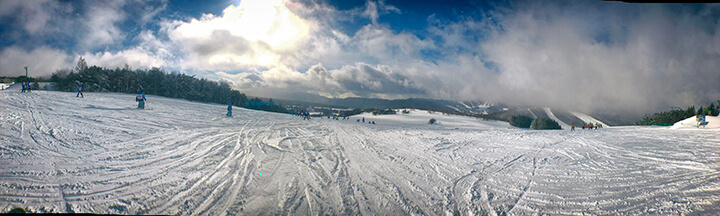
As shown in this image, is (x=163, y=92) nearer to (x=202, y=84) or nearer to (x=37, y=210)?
(x=202, y=84)

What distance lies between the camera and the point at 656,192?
12.6ft

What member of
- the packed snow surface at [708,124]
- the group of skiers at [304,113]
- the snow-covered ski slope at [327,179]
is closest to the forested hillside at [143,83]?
the group of skiers at [304,113]

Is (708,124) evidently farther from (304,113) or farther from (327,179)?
(304,113)

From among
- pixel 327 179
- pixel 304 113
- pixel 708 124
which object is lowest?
pixel 327 179

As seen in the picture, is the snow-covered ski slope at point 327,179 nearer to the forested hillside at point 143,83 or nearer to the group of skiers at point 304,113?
the group of skiers at point 304,113

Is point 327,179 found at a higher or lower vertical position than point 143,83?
lower

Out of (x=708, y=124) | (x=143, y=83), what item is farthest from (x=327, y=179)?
(x=143, y=83)

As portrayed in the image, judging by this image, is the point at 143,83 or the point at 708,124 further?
the point at 143,83

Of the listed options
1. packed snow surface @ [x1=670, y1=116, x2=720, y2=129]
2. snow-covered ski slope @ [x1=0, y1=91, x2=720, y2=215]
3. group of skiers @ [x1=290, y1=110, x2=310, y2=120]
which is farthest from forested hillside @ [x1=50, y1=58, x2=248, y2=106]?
packed snow surface @ [x1=670, y1=116, x2=720, y2=129]

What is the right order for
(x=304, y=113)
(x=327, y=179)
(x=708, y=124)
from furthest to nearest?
(x=304, y=113) < (x=708, y=124) < (x=327, y=179)

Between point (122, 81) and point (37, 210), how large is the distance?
58409 millimetres

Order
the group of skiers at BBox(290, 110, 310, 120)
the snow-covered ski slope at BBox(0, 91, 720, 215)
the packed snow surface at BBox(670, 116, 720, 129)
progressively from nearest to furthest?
the snow-covered ski slope at BBox(0, 91, 720, 215)
the packed snow surface at BBox(670, 116, 720, 129)
the group of skiers at BBox(290, 110, 310, 120)

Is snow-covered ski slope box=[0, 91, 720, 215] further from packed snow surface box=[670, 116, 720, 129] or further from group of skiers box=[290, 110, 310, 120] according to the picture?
group of skiers box=[290, 110, 310, 120]

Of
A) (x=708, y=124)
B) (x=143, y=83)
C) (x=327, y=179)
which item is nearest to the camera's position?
(x=327, y=179)
